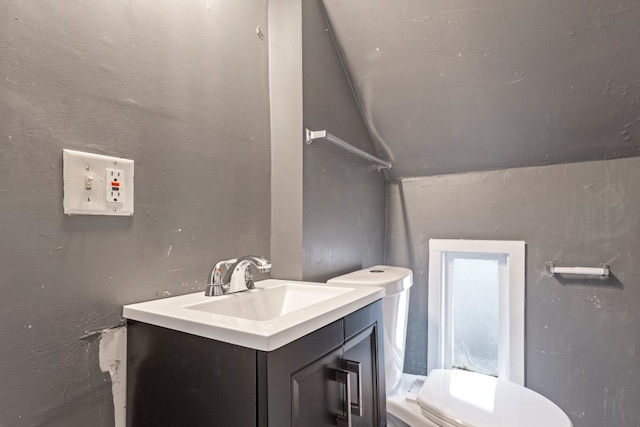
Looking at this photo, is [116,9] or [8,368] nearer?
[8,368]

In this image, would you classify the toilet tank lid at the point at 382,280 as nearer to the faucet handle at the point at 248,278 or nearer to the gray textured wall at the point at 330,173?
the gray textured wall at the point at 330,173

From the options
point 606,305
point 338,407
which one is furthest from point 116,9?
point 606,305

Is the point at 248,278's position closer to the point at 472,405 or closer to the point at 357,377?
the point at 357,377

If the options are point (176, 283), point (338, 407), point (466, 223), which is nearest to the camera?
point (338, 407)

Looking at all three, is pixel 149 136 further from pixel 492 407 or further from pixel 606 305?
pixel 606 305

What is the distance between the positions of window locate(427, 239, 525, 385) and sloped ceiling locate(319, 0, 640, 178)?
413 mm

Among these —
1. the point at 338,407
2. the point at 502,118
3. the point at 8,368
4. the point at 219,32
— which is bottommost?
the point at 338,407

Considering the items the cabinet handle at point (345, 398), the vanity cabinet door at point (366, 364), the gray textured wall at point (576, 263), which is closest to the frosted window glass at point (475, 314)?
the gray textured wall at point (576, 263)

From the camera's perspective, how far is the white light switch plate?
671mm

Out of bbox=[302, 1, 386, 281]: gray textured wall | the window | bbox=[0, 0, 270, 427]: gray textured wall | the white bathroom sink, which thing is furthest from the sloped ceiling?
the white bathroom sink

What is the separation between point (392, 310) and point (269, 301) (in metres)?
0.47

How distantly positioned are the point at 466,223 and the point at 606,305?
600 mm

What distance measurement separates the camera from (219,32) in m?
1.03

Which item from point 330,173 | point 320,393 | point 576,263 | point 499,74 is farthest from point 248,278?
point 576,263
